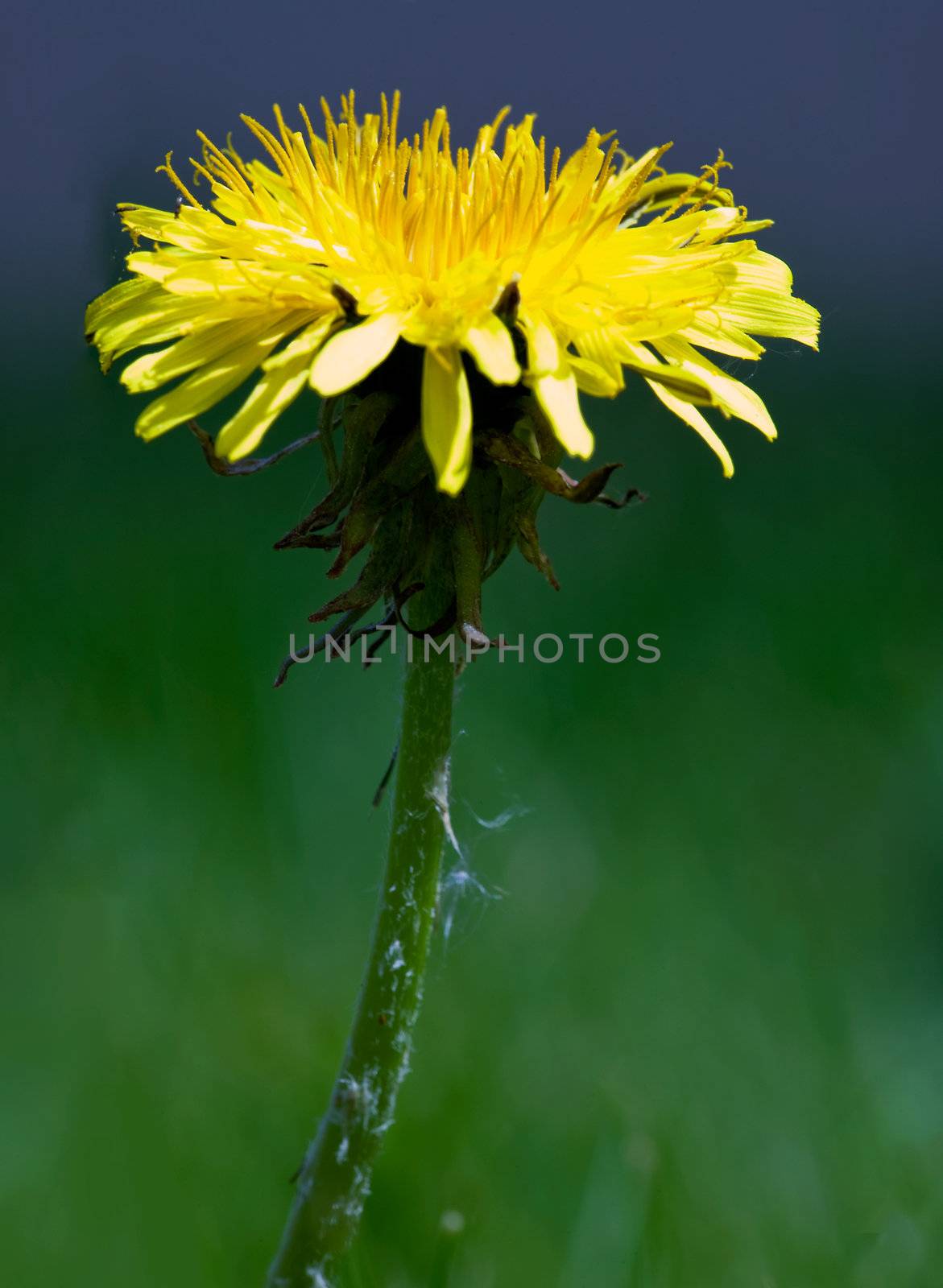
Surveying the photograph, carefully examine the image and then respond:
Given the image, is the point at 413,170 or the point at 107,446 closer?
the point at 413,170

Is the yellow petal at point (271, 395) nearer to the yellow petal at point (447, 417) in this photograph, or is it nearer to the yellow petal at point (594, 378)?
the yellow petal at point (447, 417)

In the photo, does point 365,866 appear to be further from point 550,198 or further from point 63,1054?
point 550,198

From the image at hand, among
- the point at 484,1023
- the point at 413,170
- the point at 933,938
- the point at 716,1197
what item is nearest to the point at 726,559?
the point at 933,938

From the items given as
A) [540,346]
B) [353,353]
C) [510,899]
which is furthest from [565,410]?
[510,899]

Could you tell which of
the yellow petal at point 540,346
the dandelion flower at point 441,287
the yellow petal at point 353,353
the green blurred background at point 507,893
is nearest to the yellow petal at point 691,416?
the dandelion flower at point 441,287

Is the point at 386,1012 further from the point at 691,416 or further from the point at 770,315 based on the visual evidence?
the point at 770,315

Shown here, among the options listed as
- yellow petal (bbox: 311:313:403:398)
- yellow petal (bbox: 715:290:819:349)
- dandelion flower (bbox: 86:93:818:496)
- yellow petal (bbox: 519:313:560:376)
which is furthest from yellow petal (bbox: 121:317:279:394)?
yellow petal (bbox: 715:290:819:349)

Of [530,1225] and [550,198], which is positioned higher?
[550,198]
